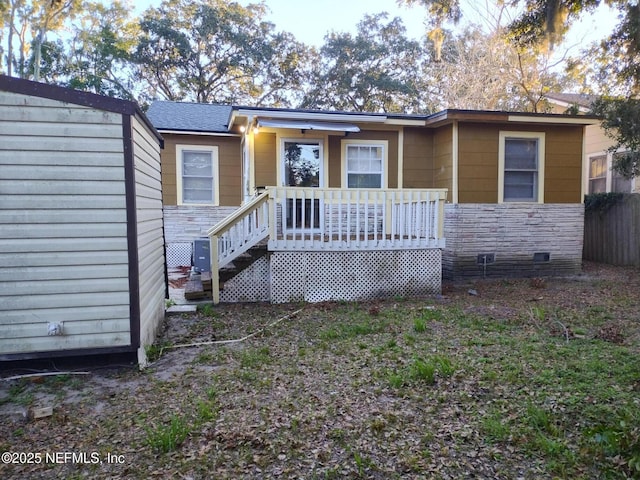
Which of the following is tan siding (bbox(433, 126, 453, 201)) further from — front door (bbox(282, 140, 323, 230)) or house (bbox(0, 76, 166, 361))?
house (bbox(0, 76, 166, 361))

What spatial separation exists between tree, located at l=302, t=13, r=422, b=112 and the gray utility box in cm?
1646

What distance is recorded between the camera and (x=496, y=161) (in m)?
8.84

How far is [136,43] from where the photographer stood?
68.1 feet

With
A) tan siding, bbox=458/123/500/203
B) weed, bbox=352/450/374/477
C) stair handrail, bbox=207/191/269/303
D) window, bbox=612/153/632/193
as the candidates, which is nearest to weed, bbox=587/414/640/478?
weed, bbox=352/450/374/477

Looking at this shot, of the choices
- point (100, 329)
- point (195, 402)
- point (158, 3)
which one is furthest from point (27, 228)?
point (158, 3)

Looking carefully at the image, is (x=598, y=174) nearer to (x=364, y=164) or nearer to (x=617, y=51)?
(x=617, y=51)

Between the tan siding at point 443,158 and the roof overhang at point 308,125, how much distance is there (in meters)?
1.91

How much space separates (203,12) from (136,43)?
3.61 metres

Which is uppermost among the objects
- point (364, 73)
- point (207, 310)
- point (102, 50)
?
point (102, 50)

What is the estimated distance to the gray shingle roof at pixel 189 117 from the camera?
1010cm

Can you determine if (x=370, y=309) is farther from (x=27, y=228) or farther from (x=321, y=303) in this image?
(x=27, y=228)

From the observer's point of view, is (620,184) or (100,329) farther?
(620,184)

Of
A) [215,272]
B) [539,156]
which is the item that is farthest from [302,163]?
[539,156]

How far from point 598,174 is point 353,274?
9685 millimetres
